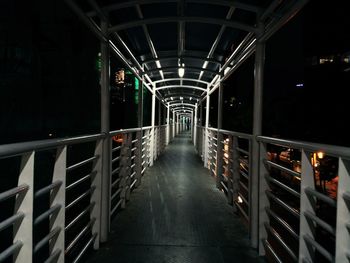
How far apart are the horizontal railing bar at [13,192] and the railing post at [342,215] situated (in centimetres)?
144

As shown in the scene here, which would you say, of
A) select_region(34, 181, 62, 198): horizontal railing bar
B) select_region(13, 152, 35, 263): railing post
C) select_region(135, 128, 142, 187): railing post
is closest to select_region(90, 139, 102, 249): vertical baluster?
select_region(34, 181, 62, 198): horizontal railing bar

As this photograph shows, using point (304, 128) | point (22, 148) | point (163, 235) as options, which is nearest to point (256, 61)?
point (163, 235)

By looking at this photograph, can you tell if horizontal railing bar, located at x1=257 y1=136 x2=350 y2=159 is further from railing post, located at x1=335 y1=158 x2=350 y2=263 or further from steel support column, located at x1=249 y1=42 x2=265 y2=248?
steel support column, located at x1=249 y1=42 x2=265 y2=248

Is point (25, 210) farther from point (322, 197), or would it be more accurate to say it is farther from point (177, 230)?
point (177, 230)

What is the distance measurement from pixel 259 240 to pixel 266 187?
500mm

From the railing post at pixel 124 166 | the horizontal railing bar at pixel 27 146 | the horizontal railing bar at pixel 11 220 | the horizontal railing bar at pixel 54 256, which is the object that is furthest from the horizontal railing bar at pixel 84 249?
the railing post at pixel 124 166

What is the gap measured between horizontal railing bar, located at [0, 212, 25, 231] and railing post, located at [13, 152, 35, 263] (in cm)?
3

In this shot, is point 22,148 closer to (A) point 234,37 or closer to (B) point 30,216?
(B) point 30,216

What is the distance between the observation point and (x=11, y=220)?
1342 millimetres

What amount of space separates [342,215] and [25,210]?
1.47 metres

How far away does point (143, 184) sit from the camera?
5734 millimetres

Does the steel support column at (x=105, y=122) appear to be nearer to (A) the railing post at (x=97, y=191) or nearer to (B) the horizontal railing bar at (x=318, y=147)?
(A) the railing post at (x=97, y=191)

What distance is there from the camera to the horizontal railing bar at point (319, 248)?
59.7 inches

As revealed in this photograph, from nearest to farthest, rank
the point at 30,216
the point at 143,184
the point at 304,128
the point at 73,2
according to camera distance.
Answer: the point at 30,216
the point at 73,2
the point at 143,184
the point at 304,128
